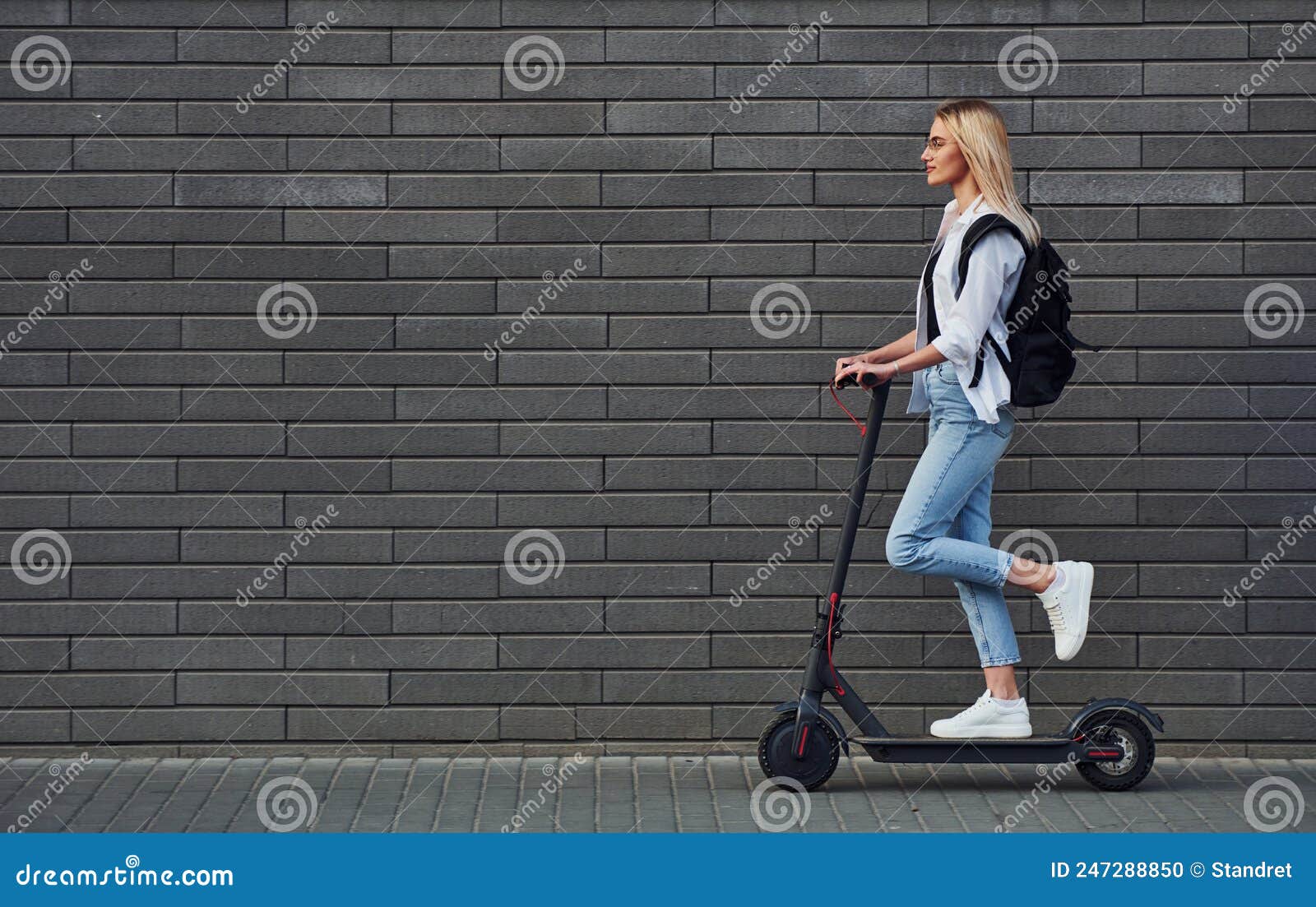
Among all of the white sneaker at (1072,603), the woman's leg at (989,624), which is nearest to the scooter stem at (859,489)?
the woman's leg at (989,624)

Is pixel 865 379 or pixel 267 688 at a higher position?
pixel 865 379

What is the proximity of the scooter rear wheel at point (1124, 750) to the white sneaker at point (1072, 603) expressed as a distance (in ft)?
0.89

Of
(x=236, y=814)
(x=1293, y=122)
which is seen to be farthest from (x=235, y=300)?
(x=1293, y=122)

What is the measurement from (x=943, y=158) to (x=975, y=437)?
95cm

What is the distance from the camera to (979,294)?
18.9ft

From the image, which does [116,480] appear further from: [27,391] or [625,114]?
[625,114]

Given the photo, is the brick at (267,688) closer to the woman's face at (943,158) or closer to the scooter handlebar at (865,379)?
the scooter handlebar at (865,379)

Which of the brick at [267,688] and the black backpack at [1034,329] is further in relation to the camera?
the brick at [267,688]

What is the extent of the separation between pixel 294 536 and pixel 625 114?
200 centimetres

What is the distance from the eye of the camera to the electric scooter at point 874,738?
5.91 meters

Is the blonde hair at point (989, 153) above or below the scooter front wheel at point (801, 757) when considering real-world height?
above

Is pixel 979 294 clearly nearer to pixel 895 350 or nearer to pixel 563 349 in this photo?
pixel 895 350

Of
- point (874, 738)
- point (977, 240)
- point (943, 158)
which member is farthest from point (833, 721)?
point (943, 158)

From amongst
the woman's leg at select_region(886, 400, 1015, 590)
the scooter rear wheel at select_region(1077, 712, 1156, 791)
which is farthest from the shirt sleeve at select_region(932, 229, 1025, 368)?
the scooter rear wheel at select_region(1077, 712, 1156, 791)
